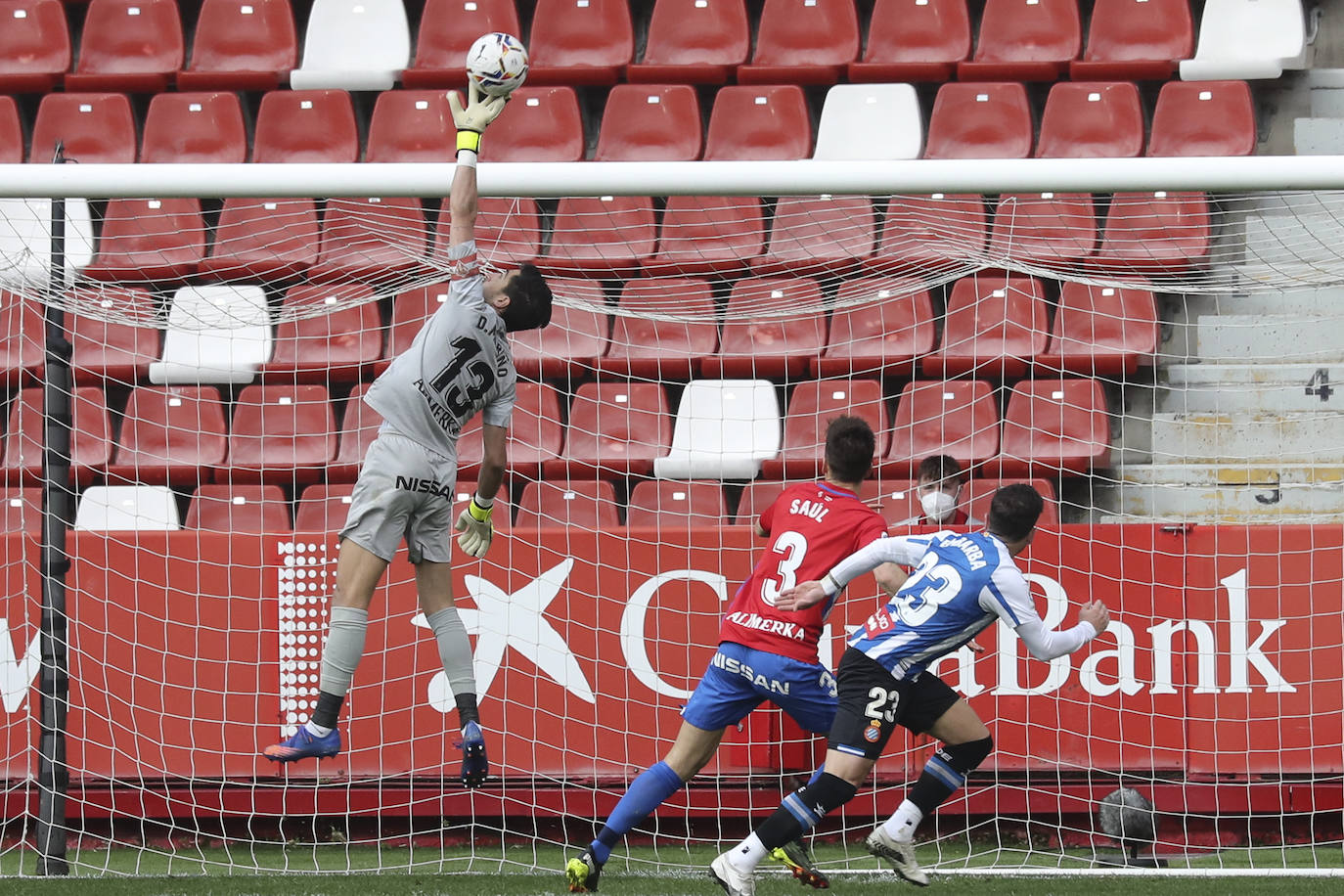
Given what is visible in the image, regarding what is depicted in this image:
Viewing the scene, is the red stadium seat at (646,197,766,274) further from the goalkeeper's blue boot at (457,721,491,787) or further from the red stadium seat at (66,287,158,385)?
the goalkeeper's blue boot at (457,721,491,787)

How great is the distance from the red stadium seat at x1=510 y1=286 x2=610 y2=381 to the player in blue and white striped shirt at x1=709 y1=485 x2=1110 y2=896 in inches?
113

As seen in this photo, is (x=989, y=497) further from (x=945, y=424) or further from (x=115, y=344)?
(x=115, y=344)

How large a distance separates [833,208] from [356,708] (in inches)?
149

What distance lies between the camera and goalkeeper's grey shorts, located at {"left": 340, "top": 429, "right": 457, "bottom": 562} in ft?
15.6

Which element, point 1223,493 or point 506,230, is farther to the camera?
point 506,230

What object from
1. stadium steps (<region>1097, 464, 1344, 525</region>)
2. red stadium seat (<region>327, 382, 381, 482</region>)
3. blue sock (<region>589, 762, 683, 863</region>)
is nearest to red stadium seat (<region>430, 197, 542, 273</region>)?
red stadium seat (<region>327, 382, 381, 482</region>)

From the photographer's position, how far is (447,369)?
4797 mm

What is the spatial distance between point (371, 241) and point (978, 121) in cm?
364

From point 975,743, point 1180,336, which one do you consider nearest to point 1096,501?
point 1180,336

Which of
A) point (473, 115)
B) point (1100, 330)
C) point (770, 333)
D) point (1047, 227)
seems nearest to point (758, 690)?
point (473, 115)

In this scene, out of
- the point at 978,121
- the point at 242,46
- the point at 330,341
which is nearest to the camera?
the point at 330,341

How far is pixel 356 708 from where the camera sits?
6.37m

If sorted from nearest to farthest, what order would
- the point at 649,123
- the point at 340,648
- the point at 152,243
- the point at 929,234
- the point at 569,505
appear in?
1. the point at 340,648
2. the point at 569,505
3. the point at 929,234
4. the point at 152,243
5. the point at 649,123

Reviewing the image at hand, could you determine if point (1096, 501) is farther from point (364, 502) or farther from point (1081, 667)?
point (364, 502)
